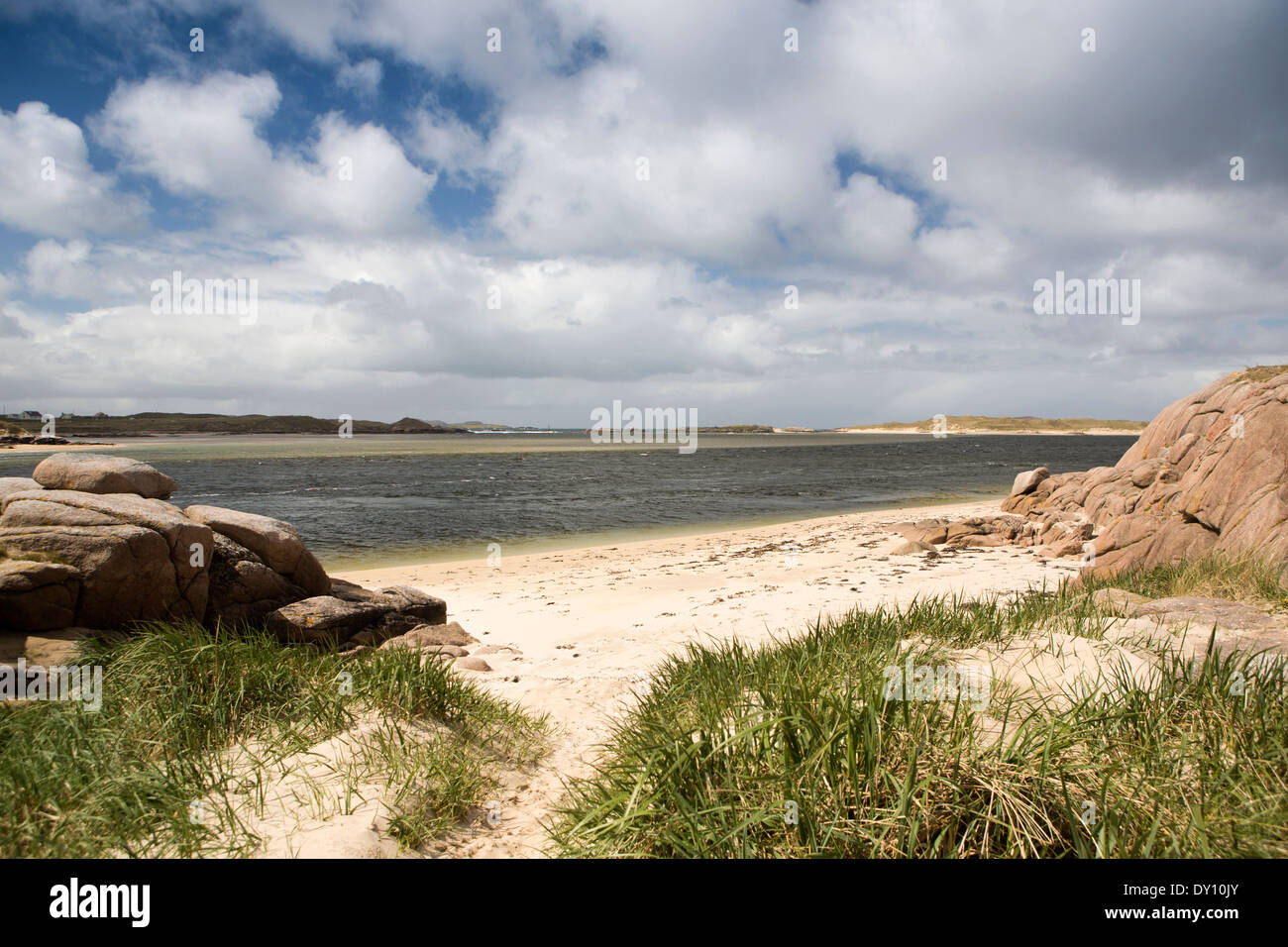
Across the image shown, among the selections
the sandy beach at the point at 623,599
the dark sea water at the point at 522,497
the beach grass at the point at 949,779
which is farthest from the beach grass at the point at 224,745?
the dark sea water at the point at 522,497

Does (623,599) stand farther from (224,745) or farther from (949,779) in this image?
(949,779)

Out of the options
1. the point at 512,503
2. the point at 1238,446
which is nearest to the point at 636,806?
the point at 1238,446

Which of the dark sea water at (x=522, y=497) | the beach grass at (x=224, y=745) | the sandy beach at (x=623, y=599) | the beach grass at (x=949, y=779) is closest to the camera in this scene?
the beach grass at (x=949, y=779)

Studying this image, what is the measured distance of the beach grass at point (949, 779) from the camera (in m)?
3.05

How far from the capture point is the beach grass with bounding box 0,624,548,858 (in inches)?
131

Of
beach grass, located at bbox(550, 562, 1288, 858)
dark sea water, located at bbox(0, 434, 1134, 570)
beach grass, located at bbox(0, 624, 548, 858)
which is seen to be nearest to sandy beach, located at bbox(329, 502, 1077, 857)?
beach grass, located at bbox(0, 624, 548, 858)

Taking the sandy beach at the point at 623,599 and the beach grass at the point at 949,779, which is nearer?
the beach grass at the point at 949,779

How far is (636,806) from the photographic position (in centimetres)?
353

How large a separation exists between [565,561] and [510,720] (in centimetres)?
1421

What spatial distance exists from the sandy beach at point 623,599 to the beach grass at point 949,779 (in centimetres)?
96

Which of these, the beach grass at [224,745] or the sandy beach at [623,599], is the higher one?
the beach grass at [224,745]

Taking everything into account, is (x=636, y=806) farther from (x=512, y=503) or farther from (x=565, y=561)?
(x=512, y=503)

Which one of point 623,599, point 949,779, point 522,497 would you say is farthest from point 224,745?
point 522,497

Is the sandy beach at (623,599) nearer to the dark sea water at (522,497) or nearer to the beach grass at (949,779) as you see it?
the beach grass at (949,779)
